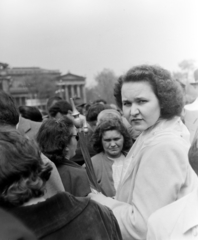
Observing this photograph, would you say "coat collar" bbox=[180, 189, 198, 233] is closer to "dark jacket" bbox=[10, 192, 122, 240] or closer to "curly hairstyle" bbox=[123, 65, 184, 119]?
"dark jacket" bbox=[10, 192, 122, 240]

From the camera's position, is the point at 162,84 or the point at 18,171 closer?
the point at 18,171

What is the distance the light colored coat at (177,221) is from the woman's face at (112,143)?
3.98 feet

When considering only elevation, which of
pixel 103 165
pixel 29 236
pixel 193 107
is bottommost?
pixel 103 165

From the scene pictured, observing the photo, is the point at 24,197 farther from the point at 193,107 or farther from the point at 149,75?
the point at 193,107

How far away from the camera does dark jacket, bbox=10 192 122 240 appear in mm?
915

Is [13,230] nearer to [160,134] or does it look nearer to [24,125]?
[160,134]

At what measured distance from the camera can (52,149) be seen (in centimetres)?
177

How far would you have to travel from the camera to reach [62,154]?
181cm

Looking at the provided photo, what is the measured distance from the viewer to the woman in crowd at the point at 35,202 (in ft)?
3.00

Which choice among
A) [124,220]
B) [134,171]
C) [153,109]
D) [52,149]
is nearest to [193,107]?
[153,109]

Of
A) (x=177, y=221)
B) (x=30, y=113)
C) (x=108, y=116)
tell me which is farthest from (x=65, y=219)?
(x=30, y=113)

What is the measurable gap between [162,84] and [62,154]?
2.55ft

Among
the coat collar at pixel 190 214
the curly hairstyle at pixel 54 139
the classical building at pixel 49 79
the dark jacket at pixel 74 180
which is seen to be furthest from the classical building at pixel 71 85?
the coat collar at pixel 190 214

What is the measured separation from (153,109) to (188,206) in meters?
0.45
